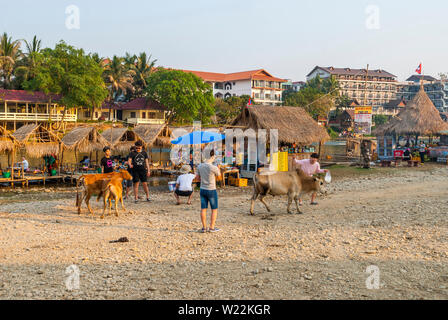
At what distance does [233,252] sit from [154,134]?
15.3m

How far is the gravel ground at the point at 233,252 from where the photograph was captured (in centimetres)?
512

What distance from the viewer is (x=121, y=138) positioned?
22062mm

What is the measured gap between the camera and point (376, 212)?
10031mm

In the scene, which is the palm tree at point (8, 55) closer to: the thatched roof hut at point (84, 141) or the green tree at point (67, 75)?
the green tree at point (67, 75)

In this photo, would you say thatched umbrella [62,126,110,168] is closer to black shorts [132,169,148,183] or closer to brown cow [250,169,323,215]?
black shorts [132,169,148,183]

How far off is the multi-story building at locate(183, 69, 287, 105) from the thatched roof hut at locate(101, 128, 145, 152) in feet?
172

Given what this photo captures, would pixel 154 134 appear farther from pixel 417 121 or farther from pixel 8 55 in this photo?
pixel 8 55

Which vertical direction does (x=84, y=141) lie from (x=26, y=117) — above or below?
below

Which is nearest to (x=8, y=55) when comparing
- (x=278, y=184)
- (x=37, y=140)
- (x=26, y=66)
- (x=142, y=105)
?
(x=26, y=66)

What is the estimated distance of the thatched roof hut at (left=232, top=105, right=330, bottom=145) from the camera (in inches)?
711

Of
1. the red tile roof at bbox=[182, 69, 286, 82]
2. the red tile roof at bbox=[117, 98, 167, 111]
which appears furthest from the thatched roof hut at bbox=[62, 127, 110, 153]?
the red tile roof at bbox=[182, 69, 286, 82]

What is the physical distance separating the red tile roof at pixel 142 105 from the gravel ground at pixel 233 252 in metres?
41.1
